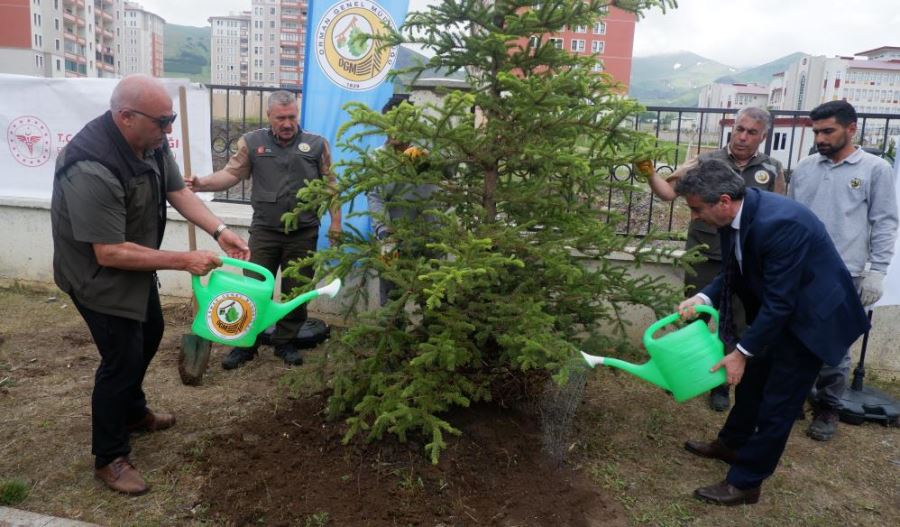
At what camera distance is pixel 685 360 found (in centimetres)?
293

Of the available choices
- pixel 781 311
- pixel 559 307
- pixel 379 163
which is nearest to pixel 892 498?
pixel 781 311

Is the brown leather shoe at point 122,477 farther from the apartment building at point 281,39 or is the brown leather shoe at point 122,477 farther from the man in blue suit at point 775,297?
the apartment building at point 281,39

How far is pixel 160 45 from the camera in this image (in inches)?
5861

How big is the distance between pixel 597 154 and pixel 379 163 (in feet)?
3.99

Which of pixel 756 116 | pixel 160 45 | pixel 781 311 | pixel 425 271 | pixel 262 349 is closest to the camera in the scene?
pixel 781 311

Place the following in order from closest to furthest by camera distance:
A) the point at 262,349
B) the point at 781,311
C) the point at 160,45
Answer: the point at 781,311 → the point at 262,349 → the point at 160,45

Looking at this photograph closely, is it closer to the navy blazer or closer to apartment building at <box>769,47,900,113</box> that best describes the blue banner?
the navy blazer

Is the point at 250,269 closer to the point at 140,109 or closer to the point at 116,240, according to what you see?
the point at 116,240

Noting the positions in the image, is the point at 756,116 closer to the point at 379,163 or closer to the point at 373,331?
the point at 379,163

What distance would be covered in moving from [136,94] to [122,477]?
1.93m

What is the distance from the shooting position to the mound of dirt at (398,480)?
3006 mm

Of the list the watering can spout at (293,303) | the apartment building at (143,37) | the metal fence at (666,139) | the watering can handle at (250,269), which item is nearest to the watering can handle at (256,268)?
the watering can handle at (250,269)

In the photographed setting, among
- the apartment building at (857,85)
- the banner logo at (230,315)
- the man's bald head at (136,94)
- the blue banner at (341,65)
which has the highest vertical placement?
the apartment building at (857,85)

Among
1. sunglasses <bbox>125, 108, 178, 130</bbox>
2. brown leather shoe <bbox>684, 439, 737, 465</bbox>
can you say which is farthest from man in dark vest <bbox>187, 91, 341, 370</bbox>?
brown leather shoe <bbox>684, 439, 737, 465</bbox>
